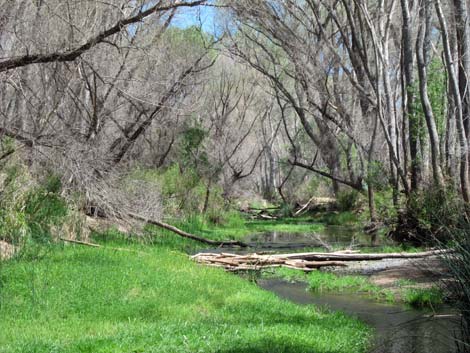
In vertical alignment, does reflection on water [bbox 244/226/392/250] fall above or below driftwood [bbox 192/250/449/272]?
above

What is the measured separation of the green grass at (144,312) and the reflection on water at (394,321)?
0.45m

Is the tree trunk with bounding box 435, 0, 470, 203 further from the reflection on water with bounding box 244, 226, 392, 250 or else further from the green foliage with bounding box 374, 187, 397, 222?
the green foliage with bounding box 374, 187, 397, 222

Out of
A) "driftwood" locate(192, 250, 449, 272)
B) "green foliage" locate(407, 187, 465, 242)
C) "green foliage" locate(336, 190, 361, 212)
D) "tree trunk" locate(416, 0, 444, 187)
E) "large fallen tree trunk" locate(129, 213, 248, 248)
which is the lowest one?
"driftwood" locate(192, 250, 449, 272)

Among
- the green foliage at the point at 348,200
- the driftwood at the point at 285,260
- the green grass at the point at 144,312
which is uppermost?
the green foliage at the point at 348,200

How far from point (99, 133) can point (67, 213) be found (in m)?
5.32

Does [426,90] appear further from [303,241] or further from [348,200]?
[348,200]

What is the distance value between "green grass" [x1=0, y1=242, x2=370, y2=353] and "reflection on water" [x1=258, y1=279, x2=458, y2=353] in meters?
0.45

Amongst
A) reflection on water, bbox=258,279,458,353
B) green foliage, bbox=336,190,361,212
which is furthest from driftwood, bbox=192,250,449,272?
green foliage, bbox=336,190,361,212

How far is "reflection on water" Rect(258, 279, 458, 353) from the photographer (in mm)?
7965

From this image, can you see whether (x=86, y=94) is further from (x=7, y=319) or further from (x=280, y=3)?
(x=7, y=319)

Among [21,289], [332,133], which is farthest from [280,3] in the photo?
[21,289]

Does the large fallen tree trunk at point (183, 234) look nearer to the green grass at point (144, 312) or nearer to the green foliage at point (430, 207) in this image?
the green grass at point (144, 312)

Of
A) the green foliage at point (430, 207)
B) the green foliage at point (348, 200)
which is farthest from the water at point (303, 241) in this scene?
the green foliage at point (348, 200)

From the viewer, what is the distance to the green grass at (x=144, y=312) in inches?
277
